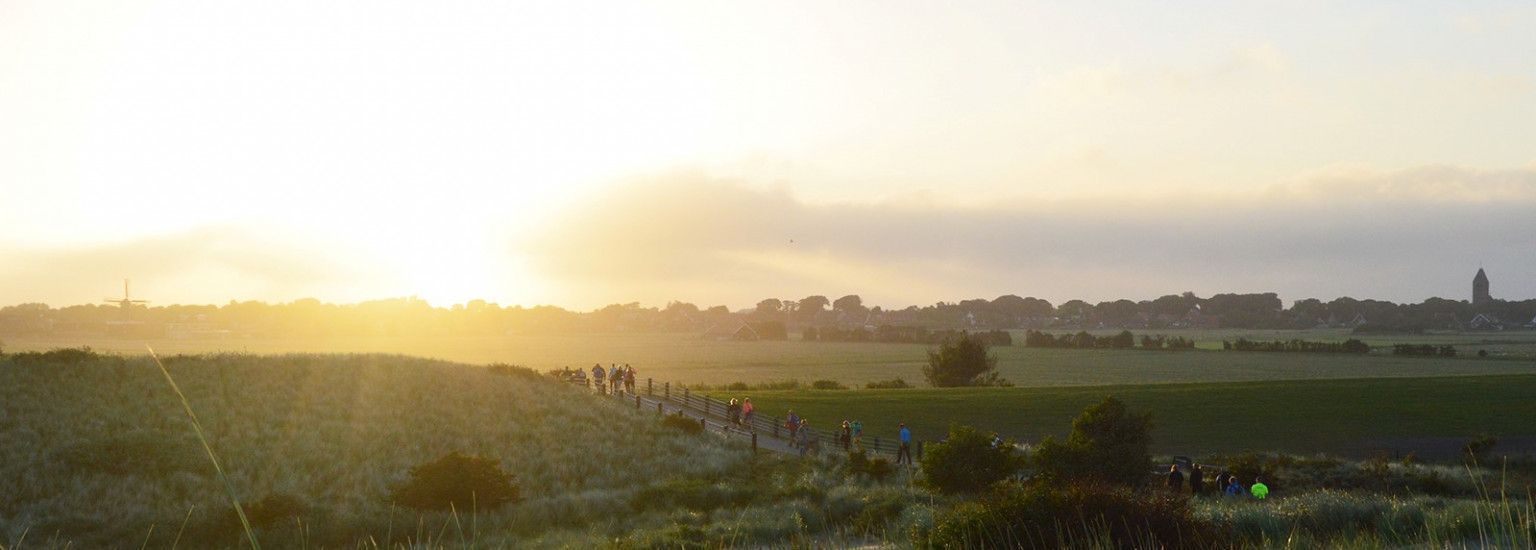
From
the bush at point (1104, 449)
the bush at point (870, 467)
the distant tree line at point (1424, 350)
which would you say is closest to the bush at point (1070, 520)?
the bush at point (1104, 449)

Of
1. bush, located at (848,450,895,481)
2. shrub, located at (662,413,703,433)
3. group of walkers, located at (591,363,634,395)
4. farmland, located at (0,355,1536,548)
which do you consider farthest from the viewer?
group of walkers, located at (591,363,634,395)

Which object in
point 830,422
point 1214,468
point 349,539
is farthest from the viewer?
→ point 830,422

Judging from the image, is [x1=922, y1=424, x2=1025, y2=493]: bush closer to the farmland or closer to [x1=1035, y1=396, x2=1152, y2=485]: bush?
the farmland

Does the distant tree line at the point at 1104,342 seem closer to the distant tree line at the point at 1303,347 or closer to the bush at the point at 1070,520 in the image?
the distant tree line at the point at 1303,347

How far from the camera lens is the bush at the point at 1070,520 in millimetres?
11711

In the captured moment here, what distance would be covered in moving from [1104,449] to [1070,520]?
53.6 feet

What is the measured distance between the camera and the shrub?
42.0m

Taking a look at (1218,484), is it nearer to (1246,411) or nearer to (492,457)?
(492,457)

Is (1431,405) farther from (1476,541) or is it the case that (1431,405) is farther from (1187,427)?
(1476,541)

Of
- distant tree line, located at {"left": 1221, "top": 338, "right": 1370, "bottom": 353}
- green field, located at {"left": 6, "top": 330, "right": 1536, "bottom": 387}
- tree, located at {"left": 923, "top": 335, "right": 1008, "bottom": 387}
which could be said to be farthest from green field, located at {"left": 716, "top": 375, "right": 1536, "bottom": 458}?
distant tree line, located at {"left": 1221, "top": 338, "right": 1370, "bottom": 353}

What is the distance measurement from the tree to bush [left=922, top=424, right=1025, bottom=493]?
49952mm

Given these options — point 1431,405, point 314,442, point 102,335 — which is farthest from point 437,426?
point 102,335

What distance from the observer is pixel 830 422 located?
50.3 metres

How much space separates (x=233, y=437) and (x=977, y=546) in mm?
29224
